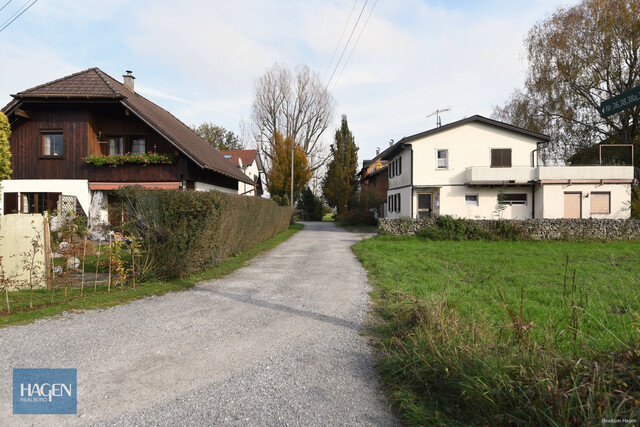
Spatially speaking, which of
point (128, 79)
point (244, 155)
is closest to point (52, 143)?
point (128, 79)

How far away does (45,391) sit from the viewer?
333 cm

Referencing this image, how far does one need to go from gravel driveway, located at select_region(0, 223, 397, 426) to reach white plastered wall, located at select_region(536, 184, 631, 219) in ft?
68.1

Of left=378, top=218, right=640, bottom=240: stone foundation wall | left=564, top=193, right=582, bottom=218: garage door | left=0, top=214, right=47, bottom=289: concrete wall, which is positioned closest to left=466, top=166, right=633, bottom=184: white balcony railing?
left=564, top=193, right=582, bottom=218: garage door

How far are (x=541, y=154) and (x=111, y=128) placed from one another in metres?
31.8

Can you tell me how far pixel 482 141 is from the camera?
2370cm

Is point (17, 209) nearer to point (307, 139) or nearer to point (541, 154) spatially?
point (307, 139)

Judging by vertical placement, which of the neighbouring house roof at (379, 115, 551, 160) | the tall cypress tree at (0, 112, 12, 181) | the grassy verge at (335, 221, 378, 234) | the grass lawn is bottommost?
the grass lawn

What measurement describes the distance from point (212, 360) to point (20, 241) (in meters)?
5.88

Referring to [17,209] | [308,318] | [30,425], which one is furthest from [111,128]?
Result: [30,425]

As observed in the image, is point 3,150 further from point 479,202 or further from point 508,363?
point 479,202

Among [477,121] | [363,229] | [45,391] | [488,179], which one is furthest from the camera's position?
[363,229]

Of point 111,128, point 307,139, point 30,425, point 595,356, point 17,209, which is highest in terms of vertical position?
point 307,139

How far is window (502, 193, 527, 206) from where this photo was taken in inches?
934

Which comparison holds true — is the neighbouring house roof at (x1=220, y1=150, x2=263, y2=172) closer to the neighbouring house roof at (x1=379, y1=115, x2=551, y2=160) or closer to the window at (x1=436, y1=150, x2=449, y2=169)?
the neighbouring house roof at (x1=379, y1=115, x2=551, y2=160)
